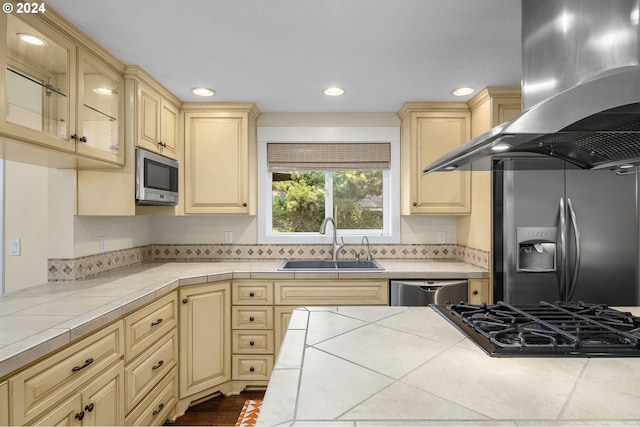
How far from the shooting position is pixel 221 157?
3041mm

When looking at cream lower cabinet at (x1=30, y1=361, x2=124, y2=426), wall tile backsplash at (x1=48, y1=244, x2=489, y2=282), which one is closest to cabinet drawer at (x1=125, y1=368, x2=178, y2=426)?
cream lower cabinet at (x1=30, y1=361, x2=124, y2=426)

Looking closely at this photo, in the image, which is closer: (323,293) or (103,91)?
(103,91)

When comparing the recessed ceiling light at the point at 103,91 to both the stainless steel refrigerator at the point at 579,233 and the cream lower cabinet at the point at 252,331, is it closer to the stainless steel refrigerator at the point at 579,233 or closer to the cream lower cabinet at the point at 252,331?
the cream lower cabinet at the point at 252,331

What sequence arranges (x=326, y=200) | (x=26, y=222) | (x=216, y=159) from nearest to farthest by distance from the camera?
(x=26, y=222)
(x=216, y=159)
(x=326, y=200)

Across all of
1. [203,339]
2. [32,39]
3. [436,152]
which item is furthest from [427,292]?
[32,39]

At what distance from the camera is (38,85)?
1.68 m

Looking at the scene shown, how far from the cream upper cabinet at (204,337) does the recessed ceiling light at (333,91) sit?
1.64 meters

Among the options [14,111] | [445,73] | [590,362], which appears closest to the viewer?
[590,362]

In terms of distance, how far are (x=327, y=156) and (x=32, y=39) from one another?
2.21 metres

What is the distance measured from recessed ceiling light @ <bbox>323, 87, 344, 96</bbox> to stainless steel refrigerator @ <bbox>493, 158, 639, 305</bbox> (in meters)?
1.26

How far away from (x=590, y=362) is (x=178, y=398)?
2407 millimetres

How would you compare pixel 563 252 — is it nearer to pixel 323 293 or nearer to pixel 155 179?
pixel 323 293

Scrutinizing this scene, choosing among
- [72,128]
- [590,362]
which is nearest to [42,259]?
[72,128]

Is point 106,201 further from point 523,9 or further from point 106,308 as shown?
point 523,9
